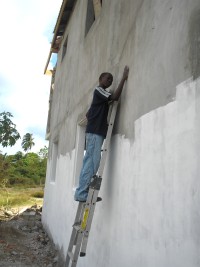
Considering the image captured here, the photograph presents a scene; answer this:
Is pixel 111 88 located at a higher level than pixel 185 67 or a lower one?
higher

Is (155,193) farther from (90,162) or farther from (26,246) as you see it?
(26,246)

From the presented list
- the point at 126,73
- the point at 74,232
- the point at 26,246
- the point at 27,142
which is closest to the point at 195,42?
the point at 126,73

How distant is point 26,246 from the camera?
7594 millimetres

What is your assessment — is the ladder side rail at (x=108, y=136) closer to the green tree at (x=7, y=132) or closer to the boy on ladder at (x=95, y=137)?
the boy on ladder at (x=95, y=137)

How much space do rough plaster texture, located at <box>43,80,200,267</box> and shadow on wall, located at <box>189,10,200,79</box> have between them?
88 mm

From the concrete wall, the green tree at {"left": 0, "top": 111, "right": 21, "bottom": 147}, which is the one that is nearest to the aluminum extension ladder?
the concrete wall

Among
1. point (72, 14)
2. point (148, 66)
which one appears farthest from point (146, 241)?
point (72, 14)

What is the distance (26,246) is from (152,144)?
6016 mm

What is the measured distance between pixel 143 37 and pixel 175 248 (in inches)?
76.8

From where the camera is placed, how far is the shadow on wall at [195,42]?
6.67 feet

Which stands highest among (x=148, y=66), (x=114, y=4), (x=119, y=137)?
(x=114, y=4)

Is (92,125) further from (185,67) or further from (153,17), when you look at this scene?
(185,67)

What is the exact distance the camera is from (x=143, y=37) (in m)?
3.11

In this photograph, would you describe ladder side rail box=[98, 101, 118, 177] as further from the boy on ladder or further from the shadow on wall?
the shadow on wall
